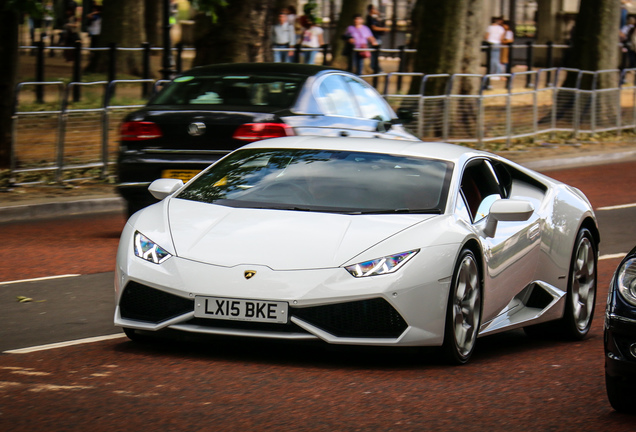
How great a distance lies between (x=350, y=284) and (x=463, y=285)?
2.55 feet

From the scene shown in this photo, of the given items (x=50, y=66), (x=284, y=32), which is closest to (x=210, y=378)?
(x=50, y=66)

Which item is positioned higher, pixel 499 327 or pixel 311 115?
pixel 311 115

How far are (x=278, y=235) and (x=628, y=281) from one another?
1946mm

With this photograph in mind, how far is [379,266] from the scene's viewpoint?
245 inches

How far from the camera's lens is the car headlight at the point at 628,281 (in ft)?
17.3

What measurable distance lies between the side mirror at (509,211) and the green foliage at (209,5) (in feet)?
35.5

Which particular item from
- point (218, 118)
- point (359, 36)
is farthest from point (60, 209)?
point (359, 36)

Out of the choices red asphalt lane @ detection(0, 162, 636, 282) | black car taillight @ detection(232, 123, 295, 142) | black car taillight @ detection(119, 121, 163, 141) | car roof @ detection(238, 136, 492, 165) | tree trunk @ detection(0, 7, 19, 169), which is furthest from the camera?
tree trunk @ detection(0, 7, 19, 169)

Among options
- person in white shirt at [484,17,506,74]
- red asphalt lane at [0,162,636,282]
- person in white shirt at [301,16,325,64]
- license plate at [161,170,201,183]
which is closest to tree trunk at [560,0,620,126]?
person in white shirt at [484,17,506,74]

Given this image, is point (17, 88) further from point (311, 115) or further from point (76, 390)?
point (76, 390)

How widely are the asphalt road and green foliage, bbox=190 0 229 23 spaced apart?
9.45 m

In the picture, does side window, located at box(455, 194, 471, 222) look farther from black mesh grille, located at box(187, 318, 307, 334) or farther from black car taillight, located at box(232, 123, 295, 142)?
black car taillight, located at box(232, 123, 295, 142)

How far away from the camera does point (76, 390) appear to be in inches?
220

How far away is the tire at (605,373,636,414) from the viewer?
17.8ft
